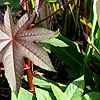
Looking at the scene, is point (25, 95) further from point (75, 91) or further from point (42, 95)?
point (75, 91)

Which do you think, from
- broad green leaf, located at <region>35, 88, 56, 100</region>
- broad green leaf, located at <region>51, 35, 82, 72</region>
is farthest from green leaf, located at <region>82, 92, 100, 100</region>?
broad green leaf, located at <region>51, 35, 82, 72</region>

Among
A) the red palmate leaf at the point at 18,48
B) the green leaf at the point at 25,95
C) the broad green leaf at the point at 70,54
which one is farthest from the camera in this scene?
the broad green leaf at the point at 70,54

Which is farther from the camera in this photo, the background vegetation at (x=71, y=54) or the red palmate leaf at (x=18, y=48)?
the background vegetation at (x=71, y=54)

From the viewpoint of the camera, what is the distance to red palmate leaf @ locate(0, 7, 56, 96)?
0.72 metres

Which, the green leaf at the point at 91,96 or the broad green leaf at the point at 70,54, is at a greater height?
the broad green leaf at the point at 70,54

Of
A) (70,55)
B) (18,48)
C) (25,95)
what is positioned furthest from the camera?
(70,55)

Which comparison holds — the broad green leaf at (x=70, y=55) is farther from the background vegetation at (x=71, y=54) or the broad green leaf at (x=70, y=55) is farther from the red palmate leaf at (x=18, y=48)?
the red palmate leaf at (x=18, y=48)

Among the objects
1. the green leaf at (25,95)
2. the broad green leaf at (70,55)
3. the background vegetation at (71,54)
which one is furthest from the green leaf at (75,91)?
the broad green leaf at (70,55)

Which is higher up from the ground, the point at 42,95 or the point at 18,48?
the point at 18,48

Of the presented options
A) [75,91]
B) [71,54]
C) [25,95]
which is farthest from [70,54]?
[25,95]

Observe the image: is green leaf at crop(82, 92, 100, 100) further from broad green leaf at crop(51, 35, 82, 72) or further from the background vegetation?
broad green leaf at crop(51, 35, 82, 72)

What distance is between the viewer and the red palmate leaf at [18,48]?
72 cm

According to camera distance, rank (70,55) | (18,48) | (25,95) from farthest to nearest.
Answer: (70,55)
(25,95)
(18,48)

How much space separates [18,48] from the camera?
2.55ft
